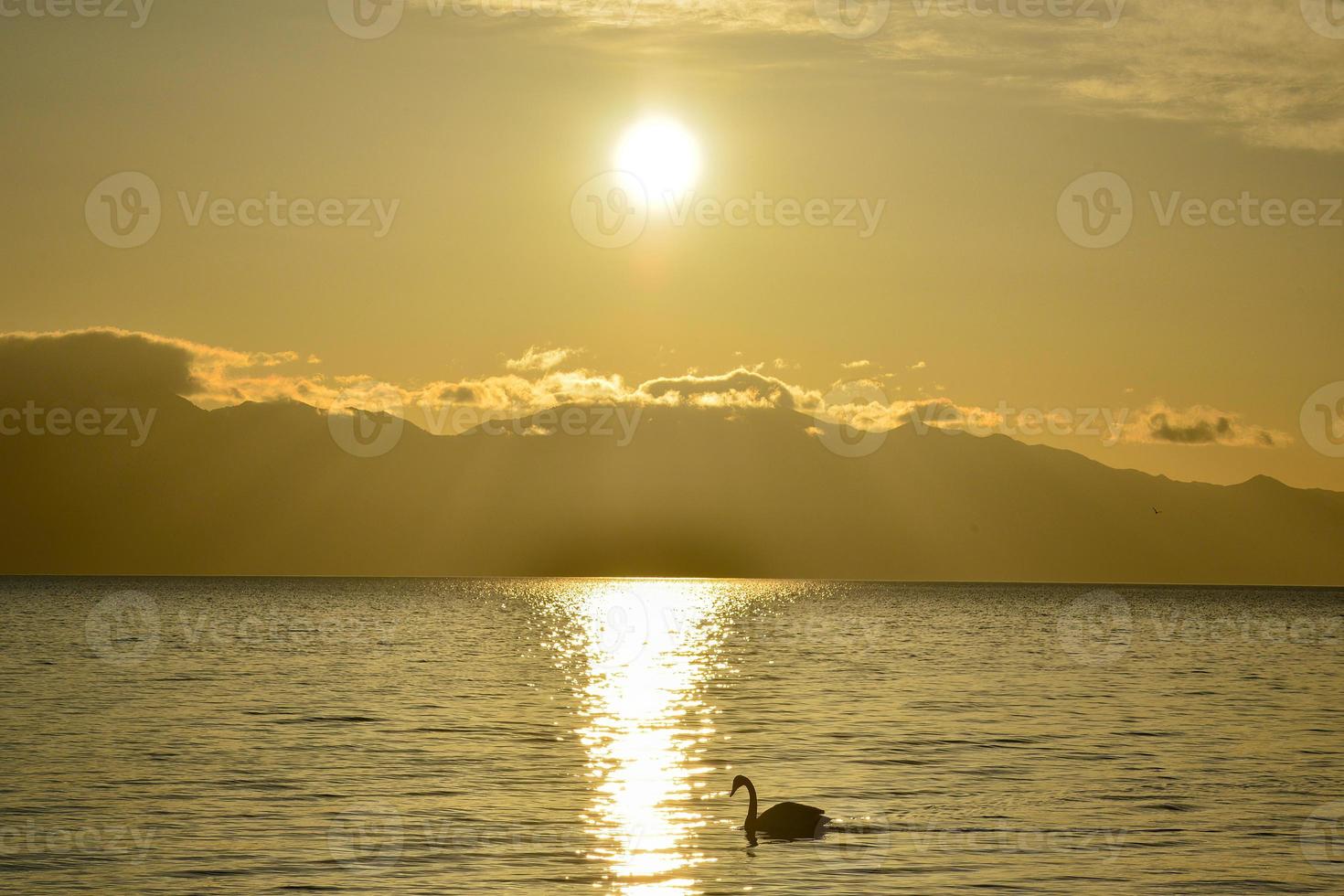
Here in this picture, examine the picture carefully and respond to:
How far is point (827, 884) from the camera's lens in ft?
85.3

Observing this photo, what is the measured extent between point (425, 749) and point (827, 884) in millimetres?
19589

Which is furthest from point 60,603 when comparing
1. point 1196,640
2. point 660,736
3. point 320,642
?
point 660,736

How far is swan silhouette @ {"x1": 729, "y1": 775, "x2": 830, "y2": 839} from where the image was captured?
97.9 feet

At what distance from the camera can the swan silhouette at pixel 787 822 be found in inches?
1174

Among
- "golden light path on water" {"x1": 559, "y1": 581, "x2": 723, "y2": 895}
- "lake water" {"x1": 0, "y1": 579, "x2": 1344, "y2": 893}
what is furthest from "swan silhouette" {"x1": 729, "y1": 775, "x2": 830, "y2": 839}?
"golden light path on water" {"x1": 559, "y1": 581, "x2": 723, "y2": 895}

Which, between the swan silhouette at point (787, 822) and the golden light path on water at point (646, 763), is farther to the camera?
the swan silhouette at point (787, 822)

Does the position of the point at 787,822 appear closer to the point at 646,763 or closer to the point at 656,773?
the point at 656,773

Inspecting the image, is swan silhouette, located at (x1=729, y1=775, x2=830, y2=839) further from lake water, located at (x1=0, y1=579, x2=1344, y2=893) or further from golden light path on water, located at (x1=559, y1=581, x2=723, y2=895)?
golden light path on water, located at (x1=559, y1=581, x2=723, y2=895)

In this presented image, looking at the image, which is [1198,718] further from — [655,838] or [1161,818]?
[655,838]

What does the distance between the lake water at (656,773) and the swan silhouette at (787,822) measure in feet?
1.98

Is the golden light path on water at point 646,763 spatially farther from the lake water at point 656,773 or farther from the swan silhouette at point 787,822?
the swan silhouette at point 787,822

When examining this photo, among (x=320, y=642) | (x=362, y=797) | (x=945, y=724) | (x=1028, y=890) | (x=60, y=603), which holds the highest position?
(x=60, y=603)

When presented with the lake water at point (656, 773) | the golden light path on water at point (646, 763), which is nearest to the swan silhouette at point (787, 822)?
the lake water at point (656, 773)

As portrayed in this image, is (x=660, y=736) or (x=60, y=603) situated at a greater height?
(x=60, y=603)
